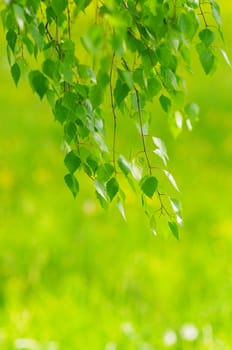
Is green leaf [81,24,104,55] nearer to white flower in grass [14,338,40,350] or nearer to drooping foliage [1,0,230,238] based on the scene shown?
drooping foliage [1,0,230,238]

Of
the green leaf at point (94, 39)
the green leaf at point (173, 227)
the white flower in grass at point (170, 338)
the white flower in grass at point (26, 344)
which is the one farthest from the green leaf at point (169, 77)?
the white flower in grass at point (170, 338)

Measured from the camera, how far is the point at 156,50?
2334 millimetres

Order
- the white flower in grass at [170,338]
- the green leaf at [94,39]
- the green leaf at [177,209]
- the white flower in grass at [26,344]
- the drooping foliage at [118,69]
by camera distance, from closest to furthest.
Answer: the green leaf at [94,39], the drooping foliage at [118,69], the green leaf at [177,209], the white flower in grass at [26,344], the white flower in grass at [170,338]

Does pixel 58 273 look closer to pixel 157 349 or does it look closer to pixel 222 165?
pixel 157 349

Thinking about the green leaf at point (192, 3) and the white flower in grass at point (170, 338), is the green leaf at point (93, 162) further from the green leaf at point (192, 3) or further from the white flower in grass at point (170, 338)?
the white flower in grass at point (170, 338)

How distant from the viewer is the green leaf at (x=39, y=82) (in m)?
2.33

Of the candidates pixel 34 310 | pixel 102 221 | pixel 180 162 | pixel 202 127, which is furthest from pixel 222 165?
pixel 34 310

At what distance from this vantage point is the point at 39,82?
233 centimetres

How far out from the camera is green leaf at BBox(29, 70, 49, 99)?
233 centimetres

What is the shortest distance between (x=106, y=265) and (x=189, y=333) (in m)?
1.59

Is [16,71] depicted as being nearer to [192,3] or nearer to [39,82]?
[39,82]

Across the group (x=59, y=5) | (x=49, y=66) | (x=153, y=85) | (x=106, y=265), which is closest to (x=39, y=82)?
(x=49, y=66)

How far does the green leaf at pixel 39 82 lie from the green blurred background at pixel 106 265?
2.67 meters

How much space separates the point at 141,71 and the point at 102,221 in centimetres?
521
